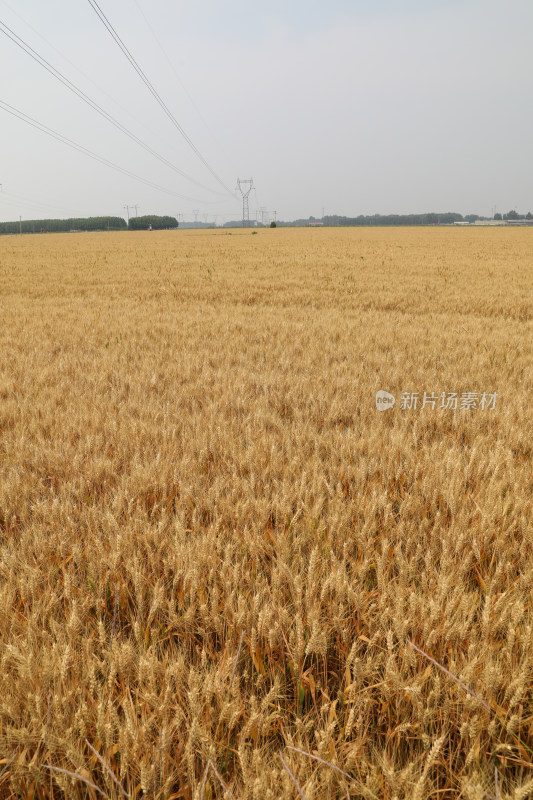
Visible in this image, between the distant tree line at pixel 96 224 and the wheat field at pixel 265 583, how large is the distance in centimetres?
14551

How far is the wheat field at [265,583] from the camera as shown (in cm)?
104

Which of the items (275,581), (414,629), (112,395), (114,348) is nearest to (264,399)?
(112,395)

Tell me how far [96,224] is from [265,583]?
15555 centimetres

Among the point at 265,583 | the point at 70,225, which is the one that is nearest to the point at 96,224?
the point at 70,225

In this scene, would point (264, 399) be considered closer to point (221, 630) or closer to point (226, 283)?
point (221, 630)

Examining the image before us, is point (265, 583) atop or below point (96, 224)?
below

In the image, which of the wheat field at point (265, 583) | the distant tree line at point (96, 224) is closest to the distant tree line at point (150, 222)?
the distant tree line at point (96, 224)

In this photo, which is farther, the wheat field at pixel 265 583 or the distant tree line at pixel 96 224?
the distant tree line at pixel 96 224

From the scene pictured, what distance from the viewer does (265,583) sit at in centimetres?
152

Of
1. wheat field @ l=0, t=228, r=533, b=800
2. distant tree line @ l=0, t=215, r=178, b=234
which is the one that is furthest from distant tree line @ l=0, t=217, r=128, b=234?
wheat field @ l=0, t=228, r=533, b=800

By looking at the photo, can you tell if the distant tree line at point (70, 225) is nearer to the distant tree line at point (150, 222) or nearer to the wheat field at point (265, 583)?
the distant tree line at point (150, 222)

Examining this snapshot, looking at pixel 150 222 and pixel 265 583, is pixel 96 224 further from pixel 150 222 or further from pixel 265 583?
pixel 265 583

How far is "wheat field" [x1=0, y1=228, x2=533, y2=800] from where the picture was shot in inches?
41.1

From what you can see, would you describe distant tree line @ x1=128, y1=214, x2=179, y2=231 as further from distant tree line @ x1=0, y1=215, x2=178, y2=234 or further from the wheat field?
the wheat field
